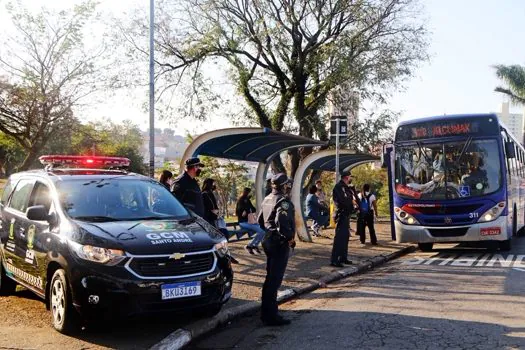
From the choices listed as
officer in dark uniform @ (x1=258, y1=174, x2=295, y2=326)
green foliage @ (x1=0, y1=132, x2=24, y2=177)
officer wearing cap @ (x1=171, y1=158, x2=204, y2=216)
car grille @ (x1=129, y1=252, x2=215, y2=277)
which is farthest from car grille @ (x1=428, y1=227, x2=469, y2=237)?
green foliage @ (x1=0, y1=132, x2=24, y2=177)

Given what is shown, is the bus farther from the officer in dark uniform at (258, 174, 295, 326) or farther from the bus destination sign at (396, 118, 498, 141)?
the officer in dark uniform at (258, 174, 295, 326)

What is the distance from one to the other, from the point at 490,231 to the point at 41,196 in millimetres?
9224

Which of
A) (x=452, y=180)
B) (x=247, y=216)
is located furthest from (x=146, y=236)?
(x=452, y=180)

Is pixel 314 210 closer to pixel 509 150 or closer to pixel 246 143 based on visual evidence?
pixel 246 143

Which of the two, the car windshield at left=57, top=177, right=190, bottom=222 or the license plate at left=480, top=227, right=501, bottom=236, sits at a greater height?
the car windshield at left=57, top=177, right=190, bottom=222

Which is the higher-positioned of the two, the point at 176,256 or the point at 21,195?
the point at 21,195

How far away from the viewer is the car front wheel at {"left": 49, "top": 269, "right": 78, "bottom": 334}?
5867 mm

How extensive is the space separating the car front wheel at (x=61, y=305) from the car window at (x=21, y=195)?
1613 millimetres

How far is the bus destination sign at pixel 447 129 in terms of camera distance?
12.7 meters

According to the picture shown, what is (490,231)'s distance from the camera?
40.2 feet

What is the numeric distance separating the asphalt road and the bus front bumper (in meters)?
1.93

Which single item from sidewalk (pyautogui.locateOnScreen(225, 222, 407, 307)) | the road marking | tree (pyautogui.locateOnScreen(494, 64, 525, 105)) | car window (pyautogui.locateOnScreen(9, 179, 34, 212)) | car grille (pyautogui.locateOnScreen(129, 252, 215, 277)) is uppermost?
tree (pyautogui.locateOnScreen(494, 64, 525, 105))

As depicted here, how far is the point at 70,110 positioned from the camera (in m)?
16.6

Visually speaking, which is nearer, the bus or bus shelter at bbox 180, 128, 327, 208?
bus shelter at bbox 180, 128, 327, 208
